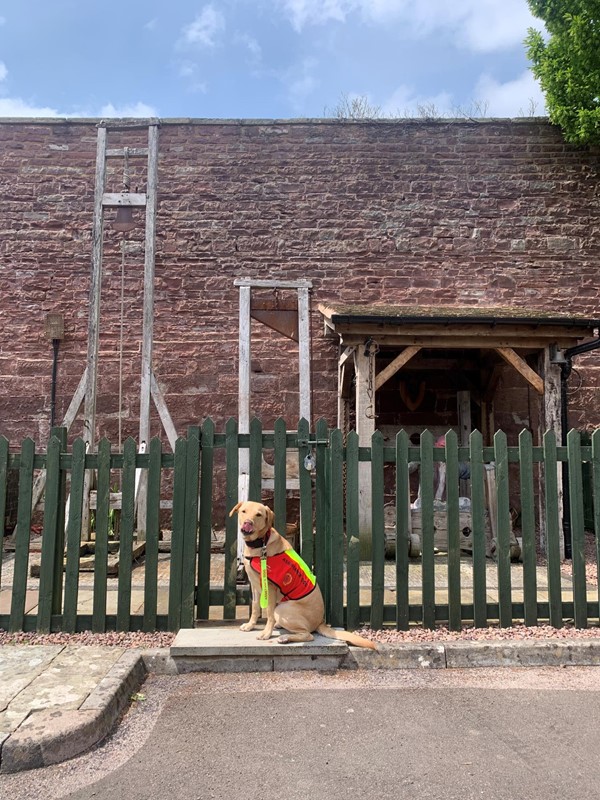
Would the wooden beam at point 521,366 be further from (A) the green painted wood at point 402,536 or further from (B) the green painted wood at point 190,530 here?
(B) the green painted wood at point 190,530

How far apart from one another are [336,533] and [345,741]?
65.6 inches

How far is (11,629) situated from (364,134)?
959cm

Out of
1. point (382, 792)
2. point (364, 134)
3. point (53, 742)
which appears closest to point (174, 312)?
point (364, 134)

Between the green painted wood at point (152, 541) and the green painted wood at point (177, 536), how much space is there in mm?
121

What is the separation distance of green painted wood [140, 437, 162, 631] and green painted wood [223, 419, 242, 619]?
53 centimetres

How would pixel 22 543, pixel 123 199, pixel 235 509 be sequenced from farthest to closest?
pixel 123 199 → pixel 22 543 → pixel 235 509

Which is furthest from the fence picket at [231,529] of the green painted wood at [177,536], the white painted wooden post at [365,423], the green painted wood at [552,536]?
the white painted wooden post at [365,423]

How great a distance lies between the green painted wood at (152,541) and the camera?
4367 millimetres

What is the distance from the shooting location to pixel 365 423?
7.29 meters

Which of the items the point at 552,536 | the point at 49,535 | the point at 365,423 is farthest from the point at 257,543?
the point at 365,423

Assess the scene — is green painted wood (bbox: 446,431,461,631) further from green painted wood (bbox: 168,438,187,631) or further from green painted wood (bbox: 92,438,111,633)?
green painted wood (bbox: 92,438,111,633)

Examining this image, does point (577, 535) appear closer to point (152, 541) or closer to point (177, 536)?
point (177, 536)

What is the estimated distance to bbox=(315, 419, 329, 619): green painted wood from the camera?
14.7 feet

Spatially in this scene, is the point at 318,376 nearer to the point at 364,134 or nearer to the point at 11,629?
the point at 364,134
